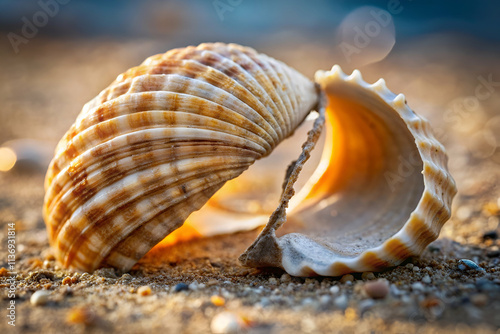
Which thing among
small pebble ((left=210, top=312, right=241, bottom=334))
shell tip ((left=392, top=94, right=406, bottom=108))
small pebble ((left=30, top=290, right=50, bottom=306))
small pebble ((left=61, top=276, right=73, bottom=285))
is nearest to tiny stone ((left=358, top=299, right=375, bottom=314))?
small pebble ((left=210, top=312, right=241, bottom=334))

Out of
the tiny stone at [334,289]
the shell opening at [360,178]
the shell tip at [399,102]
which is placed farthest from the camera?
the shell opening at [360,178]

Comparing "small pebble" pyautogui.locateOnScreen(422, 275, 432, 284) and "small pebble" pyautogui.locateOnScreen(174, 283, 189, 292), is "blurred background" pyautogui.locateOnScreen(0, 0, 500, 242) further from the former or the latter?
"small pebble" pyautogui.locateOnScreen(174, 283, 189, 292)

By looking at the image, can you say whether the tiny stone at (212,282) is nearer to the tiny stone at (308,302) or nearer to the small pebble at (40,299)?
the tiny stone at (308,302)

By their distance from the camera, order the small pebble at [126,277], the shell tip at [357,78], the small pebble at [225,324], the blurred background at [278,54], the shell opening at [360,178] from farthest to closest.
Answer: the blurred background at [278,54], the shell opening at [360,178], the shell tip at [357,78], the small pebble at [126,277], the small pebble at [225,324]

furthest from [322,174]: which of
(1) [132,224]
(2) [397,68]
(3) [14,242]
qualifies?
(2) [397,68]

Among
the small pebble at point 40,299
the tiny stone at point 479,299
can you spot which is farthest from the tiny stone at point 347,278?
the small pebble at point 40,299
